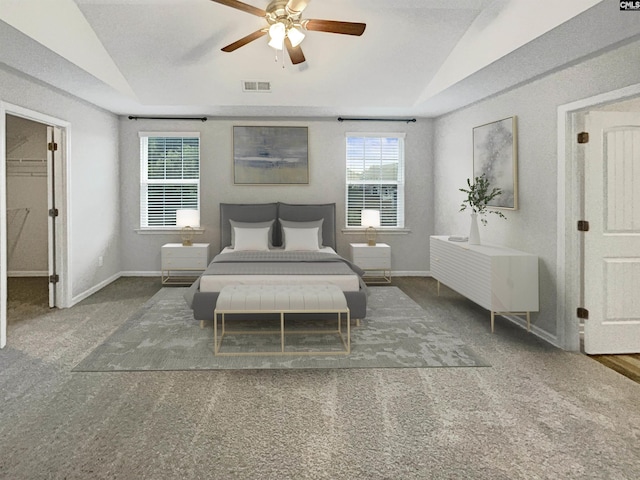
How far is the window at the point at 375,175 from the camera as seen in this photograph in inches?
298

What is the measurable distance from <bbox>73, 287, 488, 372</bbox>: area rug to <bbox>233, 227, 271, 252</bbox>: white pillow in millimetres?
1492

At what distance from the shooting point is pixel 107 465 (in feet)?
7.55

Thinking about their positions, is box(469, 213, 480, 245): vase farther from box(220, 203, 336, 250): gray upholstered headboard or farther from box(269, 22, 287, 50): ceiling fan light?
box(269, 22, 287, 50): ceiling fan light

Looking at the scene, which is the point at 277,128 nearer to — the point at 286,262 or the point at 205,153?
the point at 205,153

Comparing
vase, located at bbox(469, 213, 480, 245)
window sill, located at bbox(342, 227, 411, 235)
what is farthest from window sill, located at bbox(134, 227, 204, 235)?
vase, located at bbox(469, 213, 480, 245)

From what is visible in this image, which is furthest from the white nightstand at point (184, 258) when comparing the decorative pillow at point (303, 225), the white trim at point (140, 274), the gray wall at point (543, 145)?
the gray wall at point (543, 145)

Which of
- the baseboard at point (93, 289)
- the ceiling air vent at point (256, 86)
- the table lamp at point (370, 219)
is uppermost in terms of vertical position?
the ceiling air vent at point (256, 86)

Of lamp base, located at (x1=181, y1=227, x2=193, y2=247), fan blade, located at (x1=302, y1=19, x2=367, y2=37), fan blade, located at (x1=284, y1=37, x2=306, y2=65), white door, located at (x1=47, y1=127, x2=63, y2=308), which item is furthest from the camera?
lamp base, located at (x1=181, y1=227, x2=193, y2=247)

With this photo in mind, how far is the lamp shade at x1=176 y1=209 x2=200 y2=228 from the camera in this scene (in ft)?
23.1

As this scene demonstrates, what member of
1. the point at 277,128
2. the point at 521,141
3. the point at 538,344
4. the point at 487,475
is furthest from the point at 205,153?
the point at 487,475

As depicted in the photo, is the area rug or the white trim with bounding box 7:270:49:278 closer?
the area rug

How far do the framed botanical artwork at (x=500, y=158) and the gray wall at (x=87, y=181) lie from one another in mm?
4791

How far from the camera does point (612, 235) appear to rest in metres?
3.94

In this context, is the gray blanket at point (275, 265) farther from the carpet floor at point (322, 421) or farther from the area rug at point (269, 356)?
the carpet floor at point (322, 421)
